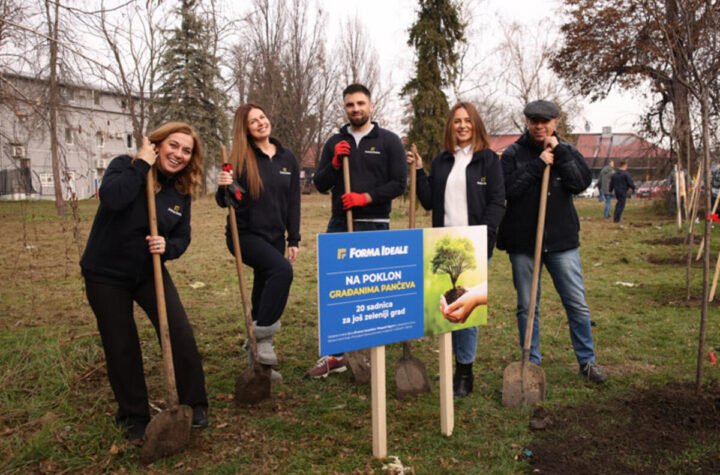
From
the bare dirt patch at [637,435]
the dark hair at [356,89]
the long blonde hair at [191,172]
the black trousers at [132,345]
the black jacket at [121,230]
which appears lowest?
the bare dirt patch at [637,435]

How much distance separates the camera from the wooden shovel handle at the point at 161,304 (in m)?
3.45

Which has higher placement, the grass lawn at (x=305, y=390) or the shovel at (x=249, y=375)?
the shovel at (x=249, y=375)

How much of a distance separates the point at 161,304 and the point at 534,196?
112 inches

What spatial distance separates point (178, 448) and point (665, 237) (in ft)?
44.4

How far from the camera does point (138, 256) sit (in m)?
3.50

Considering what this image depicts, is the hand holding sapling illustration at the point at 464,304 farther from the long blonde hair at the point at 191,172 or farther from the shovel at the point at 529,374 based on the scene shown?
the long blonde hair at the point at 191,172

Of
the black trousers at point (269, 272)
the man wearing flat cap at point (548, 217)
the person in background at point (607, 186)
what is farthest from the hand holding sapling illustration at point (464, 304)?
the person in background at point (607, 186)

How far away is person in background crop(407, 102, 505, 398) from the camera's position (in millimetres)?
4320

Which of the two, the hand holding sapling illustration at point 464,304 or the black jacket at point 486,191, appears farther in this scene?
the black jacket at point 486,191

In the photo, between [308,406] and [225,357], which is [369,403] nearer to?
[308,406]

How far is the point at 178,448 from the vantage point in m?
3.46

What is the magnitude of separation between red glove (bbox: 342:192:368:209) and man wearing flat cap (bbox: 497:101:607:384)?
1126mm

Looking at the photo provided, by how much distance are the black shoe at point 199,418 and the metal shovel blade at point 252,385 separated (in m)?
0.43

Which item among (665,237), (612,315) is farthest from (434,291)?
(665,237)
